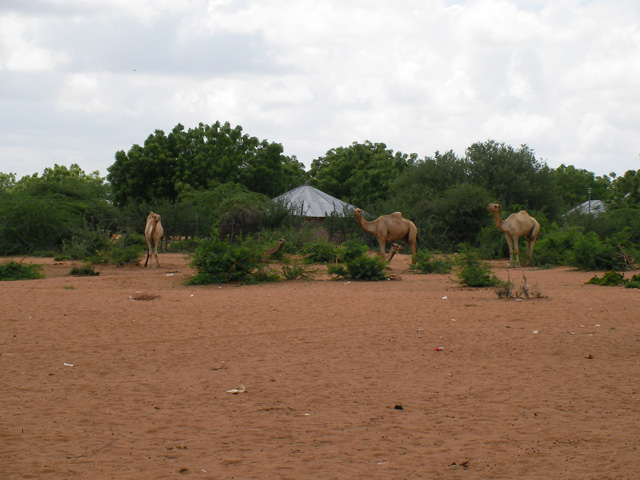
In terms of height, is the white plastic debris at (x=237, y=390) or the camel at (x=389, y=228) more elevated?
the camel at (x=389, y=228)

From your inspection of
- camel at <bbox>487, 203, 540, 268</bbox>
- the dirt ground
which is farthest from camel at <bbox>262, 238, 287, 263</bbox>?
camel at <bbox>487, 203, 540, 268</bbox>

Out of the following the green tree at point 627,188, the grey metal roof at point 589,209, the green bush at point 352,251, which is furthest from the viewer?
the green tree at point 627,188

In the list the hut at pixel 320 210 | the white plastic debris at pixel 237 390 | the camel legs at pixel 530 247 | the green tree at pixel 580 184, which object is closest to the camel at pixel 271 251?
the camel legs at pixel 530 247

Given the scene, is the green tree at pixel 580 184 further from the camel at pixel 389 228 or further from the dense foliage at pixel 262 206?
the camel at pixel 389 228

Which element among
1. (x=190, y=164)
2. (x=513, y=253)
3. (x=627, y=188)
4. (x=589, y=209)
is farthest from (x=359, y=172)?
(x=513, y=253)

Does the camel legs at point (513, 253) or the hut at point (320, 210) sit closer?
the camel legs at point (513, 253)

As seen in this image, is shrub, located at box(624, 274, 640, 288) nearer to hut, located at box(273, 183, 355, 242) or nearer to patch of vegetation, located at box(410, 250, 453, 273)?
patch of vegetation, located at box(410, 250, 453, 273)

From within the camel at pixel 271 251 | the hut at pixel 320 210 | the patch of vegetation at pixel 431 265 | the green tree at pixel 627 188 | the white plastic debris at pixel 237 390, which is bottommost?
the white plastic debris at pixel 237 390

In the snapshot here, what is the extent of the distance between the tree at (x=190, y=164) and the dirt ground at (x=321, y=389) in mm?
34636

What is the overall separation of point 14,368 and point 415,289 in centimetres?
884

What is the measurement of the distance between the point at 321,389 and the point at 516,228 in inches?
617

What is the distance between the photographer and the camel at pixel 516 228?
20.9 metres

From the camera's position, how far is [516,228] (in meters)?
20.8

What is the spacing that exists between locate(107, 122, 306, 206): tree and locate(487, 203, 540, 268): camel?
84.6ft
